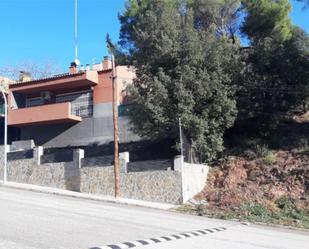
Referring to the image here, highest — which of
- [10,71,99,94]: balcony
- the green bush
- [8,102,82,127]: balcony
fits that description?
[10,71,99,94]: balcony

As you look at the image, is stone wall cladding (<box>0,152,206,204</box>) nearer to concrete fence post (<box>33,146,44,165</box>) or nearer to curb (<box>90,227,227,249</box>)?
concrete fence post (<box>33,146,44,165</box>)

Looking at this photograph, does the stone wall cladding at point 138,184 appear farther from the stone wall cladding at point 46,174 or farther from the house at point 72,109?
the house at point 72,109

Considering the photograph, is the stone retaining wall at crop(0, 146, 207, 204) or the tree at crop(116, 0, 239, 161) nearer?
the stone retaining wall at crop(0, 146, 207, 204)

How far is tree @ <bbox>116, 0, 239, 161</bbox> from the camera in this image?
91.4 ft

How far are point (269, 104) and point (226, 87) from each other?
11.8 ft

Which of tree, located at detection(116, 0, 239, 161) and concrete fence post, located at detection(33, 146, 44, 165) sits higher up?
tree, located at detection(116, 0, 239, 161)

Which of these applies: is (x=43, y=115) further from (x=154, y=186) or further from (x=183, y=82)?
(x=154, y=186)

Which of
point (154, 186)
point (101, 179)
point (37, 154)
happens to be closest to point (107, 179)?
point (101, 179)

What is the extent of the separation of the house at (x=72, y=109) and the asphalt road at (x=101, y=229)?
14596 millimetres

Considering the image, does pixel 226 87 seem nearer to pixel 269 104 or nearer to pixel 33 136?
pixel 269 104

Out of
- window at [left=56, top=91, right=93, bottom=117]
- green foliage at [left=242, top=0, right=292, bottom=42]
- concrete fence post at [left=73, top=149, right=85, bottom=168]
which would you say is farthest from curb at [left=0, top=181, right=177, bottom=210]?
green foliage at [left=242, top=0, right=292, bottom=42]

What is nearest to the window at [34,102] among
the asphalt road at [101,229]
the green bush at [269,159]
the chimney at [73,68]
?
the chimney at [73,68]

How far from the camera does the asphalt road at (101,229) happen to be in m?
12.4

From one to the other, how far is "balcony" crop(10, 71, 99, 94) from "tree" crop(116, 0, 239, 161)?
752cm
